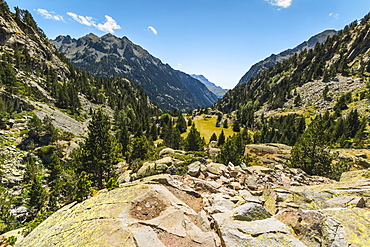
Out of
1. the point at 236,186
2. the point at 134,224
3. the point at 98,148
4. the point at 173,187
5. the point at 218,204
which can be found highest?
the point at 134,224

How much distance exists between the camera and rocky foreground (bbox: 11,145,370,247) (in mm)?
5742

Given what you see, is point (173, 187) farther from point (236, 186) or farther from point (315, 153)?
point (315, 153)

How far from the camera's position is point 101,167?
2302 centimetres

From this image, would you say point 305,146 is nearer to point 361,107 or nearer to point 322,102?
point 361,107

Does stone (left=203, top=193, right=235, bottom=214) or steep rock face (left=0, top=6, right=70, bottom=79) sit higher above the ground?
steep rock face (left=0, top=6, right=70, bottom=79)

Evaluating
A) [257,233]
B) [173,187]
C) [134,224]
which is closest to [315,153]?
[173,187]

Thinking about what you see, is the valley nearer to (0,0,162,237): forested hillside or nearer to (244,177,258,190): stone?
(244,177,258,190): stone

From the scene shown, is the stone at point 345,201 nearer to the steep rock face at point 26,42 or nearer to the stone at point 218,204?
the stone at point 218,204

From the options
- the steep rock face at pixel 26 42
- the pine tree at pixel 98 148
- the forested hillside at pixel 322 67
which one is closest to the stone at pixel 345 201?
the pine tree at pixel 98 148

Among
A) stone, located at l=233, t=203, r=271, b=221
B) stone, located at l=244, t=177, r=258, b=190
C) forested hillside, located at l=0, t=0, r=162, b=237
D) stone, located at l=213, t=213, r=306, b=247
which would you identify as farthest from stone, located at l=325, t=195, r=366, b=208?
forested hillside, located at l=0, t=0, r=162, b=237

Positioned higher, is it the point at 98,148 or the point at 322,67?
the point at 322,67

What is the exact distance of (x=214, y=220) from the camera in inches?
303

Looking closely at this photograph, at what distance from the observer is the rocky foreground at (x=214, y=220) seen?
18.8ft

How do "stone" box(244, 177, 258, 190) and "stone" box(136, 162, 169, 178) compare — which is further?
"stone" box(136, 162, 169, 178)
